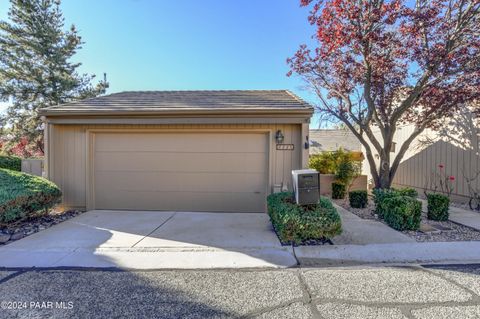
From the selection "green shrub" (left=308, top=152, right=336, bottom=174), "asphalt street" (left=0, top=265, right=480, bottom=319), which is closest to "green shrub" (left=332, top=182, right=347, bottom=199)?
"green shrub" (left=308, top=152, right=336, bottom=174)

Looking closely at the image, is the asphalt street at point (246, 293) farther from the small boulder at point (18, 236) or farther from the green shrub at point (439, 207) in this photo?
the green shrub at point (439, 207)

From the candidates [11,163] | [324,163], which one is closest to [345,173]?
[324,163]

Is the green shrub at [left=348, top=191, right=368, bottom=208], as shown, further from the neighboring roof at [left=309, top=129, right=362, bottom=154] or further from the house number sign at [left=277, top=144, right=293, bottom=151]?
the neighboring roof at [left=309, top=129, right=362, bottom=154]

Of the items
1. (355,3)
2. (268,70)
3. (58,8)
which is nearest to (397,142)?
(268,70)

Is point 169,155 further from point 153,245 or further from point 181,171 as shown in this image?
point 153,245

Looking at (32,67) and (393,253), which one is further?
(32,67)

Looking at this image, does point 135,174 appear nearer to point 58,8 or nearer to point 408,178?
point 408,178

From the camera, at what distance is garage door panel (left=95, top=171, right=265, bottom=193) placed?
6.52 meters

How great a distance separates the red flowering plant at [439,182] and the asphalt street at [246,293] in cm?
626

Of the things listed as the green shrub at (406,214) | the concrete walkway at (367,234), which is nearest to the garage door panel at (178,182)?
the concrete walkway at (367,234)

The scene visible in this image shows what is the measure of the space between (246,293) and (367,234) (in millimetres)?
3005

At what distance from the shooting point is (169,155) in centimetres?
670

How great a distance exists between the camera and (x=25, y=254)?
3902mm

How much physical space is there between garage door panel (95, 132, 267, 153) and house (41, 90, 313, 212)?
1.0 inches
